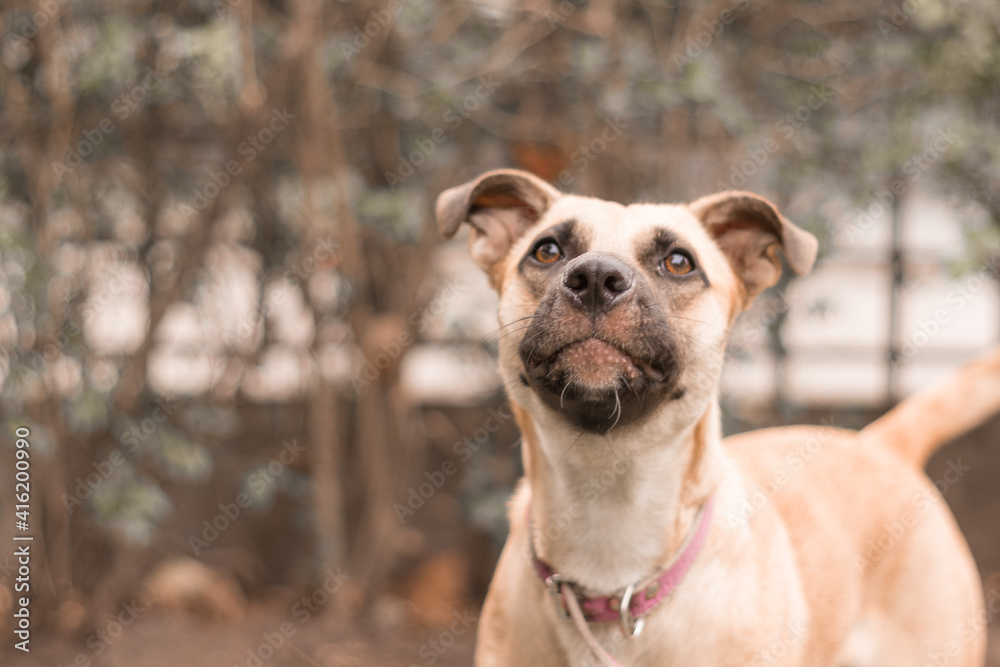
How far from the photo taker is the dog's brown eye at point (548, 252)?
2.30 m

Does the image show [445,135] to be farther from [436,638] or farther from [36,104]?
[436,638]

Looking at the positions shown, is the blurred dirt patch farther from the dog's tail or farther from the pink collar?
the dog's tail

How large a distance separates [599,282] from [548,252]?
0.37 metres

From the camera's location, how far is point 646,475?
7.33 feet

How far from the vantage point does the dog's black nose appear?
1.99 meters

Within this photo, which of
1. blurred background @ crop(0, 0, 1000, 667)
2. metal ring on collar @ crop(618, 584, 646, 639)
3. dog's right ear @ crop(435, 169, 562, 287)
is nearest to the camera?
metal ring on collar @ crop(618, 584, 646, 639)

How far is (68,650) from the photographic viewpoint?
3.76 m

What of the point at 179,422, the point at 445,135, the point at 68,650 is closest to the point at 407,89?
the point at 445,135

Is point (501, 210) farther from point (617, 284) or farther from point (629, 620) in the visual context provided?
point (629, 620)

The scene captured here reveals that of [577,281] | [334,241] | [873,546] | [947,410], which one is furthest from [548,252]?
[334,241]

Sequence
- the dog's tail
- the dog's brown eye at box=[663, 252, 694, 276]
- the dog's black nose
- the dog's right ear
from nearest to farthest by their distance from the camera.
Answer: the dog's black nose
the dog's brown eye at box=[663, 252, 694, 276]
the dog's right ear
the dog's tail

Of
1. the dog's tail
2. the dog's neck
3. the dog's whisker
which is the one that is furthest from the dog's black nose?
the dog's tail

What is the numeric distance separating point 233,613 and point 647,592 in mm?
3096

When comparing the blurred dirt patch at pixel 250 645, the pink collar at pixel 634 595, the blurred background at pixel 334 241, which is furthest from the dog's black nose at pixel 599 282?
the blurred dirt patch at pixel 250 645
